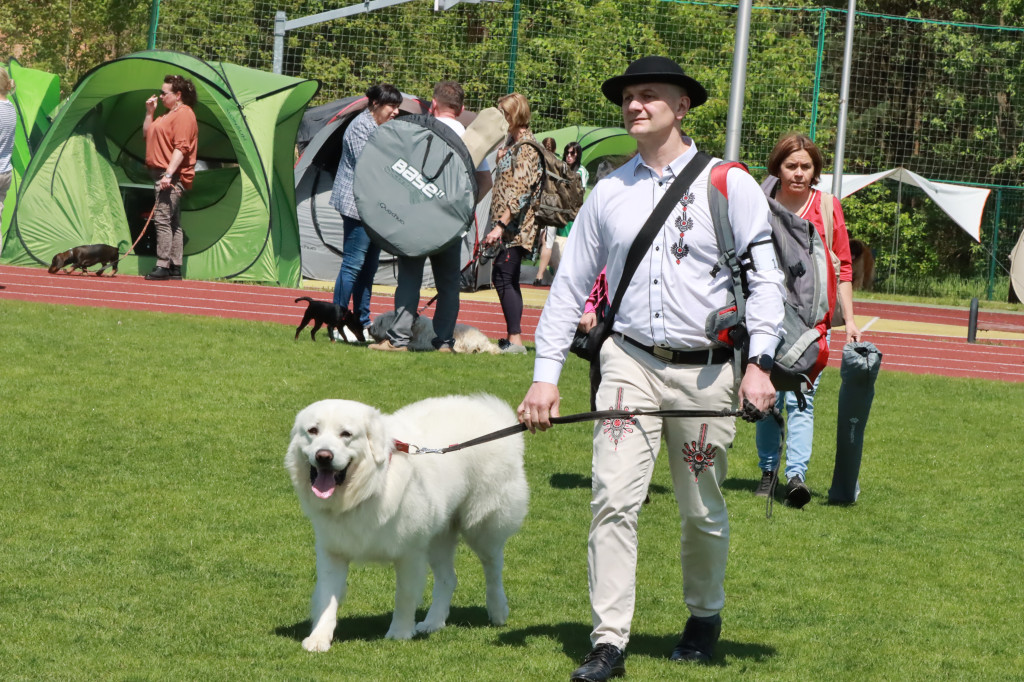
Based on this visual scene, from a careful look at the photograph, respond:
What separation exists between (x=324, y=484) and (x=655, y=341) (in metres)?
1.34

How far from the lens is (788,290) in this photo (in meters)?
6.09

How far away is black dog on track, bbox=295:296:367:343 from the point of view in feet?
39.1

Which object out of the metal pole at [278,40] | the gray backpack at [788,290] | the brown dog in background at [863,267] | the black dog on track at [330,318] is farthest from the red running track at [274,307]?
the brown dog in background at [863,267]

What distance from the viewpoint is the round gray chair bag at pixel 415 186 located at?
1158 centimetres

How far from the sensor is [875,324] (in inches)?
738

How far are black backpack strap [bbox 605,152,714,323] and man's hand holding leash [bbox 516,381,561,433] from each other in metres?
0.46

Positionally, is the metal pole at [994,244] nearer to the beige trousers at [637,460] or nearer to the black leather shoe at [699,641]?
the black leather shoe at [699,641]

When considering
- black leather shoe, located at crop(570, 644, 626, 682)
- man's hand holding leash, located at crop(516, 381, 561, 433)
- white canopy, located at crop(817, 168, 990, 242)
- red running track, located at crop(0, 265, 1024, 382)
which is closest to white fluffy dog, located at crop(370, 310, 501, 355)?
red running track, located at crop(0, 265, 1024, 382)

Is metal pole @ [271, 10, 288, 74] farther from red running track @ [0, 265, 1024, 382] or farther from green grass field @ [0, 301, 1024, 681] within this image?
green grass field @ [0, 301, 1024, 681]

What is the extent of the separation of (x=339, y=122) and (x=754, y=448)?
31.3ft

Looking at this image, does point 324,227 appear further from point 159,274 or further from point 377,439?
point 377,439

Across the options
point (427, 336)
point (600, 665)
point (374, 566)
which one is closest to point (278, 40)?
point (427, 336)

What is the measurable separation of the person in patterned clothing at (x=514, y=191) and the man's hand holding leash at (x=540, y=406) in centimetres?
670

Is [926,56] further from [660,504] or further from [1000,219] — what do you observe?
[660,504]
